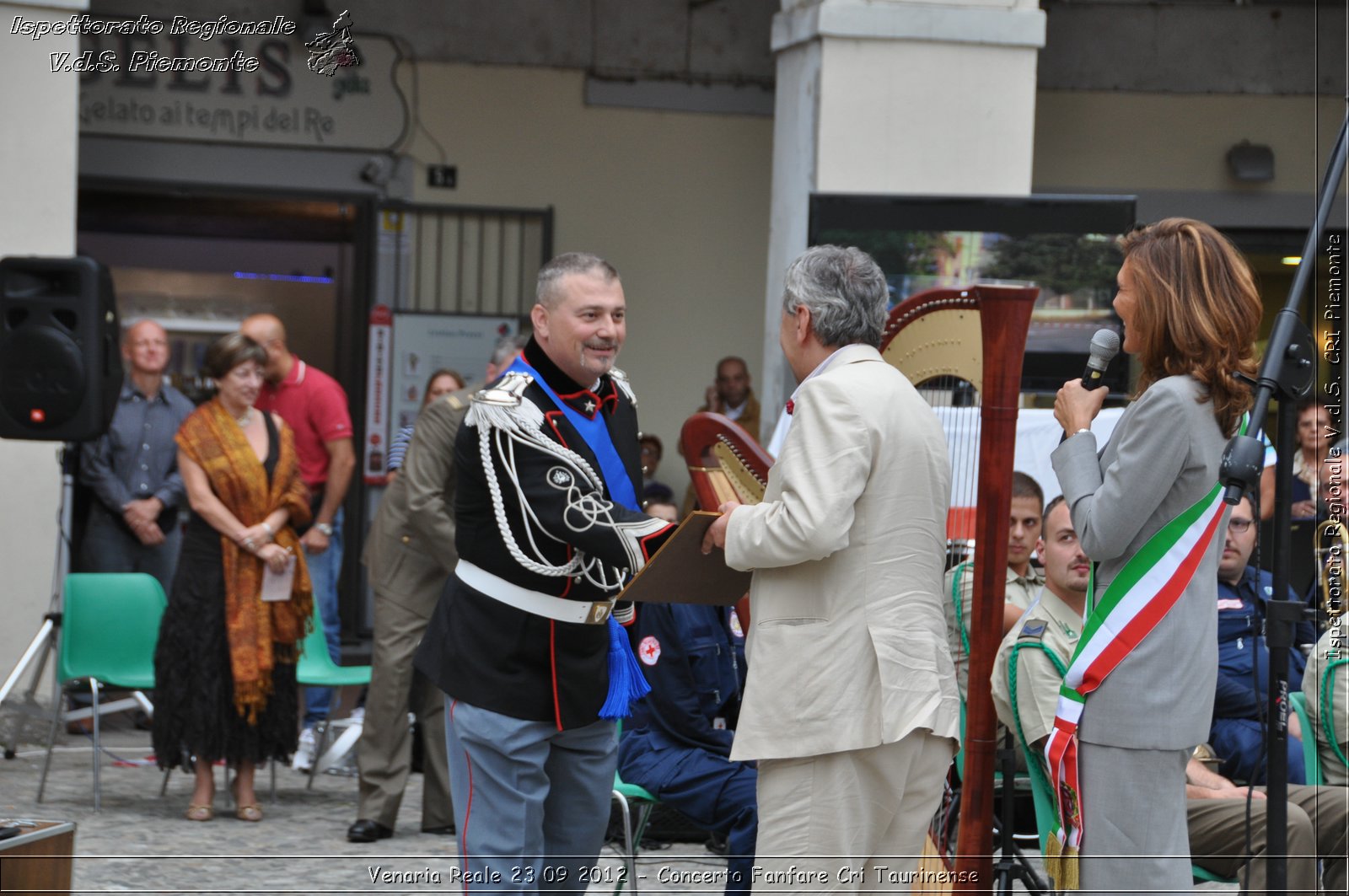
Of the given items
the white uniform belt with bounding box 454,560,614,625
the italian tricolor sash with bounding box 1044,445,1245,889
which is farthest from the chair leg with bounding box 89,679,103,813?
the italian tricolor sash with bounding box 1044,445,1245,889

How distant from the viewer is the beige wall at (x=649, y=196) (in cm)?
981

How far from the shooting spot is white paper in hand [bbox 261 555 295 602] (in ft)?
19.2

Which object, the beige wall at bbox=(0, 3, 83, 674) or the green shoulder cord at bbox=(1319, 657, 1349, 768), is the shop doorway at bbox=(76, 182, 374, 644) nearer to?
the beige wall at bbox=(0, 3, 83, 674)

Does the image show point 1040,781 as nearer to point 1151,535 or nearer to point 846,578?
point 1151,535

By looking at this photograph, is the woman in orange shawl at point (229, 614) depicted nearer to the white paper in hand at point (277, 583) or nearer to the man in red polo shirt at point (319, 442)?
the white paper in hand at point (277, 583)

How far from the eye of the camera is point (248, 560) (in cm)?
586

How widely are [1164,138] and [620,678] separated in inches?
313

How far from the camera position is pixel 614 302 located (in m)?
3.46

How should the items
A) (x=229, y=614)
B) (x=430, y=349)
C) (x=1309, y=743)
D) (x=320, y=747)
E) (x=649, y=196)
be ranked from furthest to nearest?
1. (x=649, y=196)
2. (x=430, y=349)
3. (x=320, y=747)
4. (x=229, y=614)
5. (x=1309, y=743)

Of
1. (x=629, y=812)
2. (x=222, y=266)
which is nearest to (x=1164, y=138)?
(x=222, y=266)

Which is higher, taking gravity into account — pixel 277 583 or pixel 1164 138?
pixel 1164 138

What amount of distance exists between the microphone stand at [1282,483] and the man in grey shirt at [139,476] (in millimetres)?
5728

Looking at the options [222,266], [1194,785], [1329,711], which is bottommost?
[1194,785]

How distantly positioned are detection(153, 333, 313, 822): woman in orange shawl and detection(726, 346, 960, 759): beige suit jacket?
10.9ft
